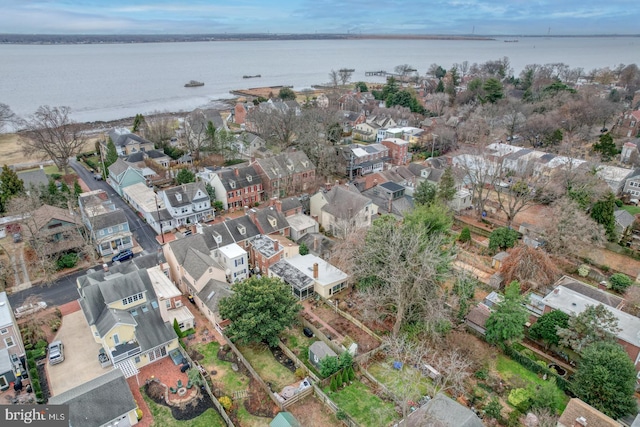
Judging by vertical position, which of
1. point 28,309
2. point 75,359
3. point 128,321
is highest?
point 128,321

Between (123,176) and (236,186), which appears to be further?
(123,176)

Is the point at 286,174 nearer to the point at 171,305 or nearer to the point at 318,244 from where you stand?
the point at 318,244

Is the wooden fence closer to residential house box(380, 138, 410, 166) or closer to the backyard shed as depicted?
the backyard shed

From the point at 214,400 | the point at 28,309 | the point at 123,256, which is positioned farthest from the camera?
the point at 123,256

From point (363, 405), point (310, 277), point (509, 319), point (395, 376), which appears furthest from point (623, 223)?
point (363, 405)

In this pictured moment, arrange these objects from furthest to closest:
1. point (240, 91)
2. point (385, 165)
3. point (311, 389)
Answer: point (240, 91) < point (385, 165) < point (311, 389)

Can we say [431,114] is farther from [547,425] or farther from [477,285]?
[547,425]

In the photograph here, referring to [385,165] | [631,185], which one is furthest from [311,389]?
[631,185]
